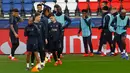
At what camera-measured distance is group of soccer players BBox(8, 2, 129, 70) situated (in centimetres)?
1259

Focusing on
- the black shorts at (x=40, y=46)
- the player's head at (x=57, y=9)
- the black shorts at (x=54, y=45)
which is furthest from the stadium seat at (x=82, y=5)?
the black shorts at (x=40, y=46)

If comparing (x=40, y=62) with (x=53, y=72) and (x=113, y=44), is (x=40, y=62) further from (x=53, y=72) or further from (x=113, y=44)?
(x=113, y=44)

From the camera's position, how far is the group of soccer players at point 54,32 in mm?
12586

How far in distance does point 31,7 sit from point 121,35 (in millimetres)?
8423

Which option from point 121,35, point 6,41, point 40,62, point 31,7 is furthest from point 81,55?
point 31,7

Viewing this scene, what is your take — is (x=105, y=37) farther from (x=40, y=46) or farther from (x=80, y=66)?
(x=40, y=46)

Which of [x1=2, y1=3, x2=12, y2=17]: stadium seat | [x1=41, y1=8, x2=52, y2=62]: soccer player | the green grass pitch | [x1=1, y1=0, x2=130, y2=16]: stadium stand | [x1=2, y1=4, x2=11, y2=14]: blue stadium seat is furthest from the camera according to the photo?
[x1=2, y1=4, x2=11, y2=14]: blue stadium seat

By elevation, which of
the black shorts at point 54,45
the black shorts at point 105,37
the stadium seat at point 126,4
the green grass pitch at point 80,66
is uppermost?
the stadium seat at point 126,4

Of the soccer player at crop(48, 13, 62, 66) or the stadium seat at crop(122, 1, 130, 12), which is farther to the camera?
the stadium seat at crop(122, 1, 130, 12)

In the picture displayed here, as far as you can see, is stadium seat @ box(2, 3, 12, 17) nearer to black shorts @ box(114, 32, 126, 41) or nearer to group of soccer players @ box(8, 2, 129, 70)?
group of soccer players @ box(8, 2, 129, 70)

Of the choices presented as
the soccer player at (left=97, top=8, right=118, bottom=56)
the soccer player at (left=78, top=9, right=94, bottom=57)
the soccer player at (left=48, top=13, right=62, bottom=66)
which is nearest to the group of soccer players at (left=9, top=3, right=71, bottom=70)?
the soccer player at (left=48, top=13, right=62, bottom=66)

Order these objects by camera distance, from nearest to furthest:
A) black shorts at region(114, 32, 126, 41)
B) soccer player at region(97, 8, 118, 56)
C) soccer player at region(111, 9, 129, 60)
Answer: soccer player at region(111, 9, 129, 60) → black shorts at region(114, 32, 126, 41) → soccer player at region(97, 8, 118, 56)

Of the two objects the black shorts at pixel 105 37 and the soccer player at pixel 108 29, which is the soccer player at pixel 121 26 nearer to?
the soccer player at pixel 108 29

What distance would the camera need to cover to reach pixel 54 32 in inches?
559
